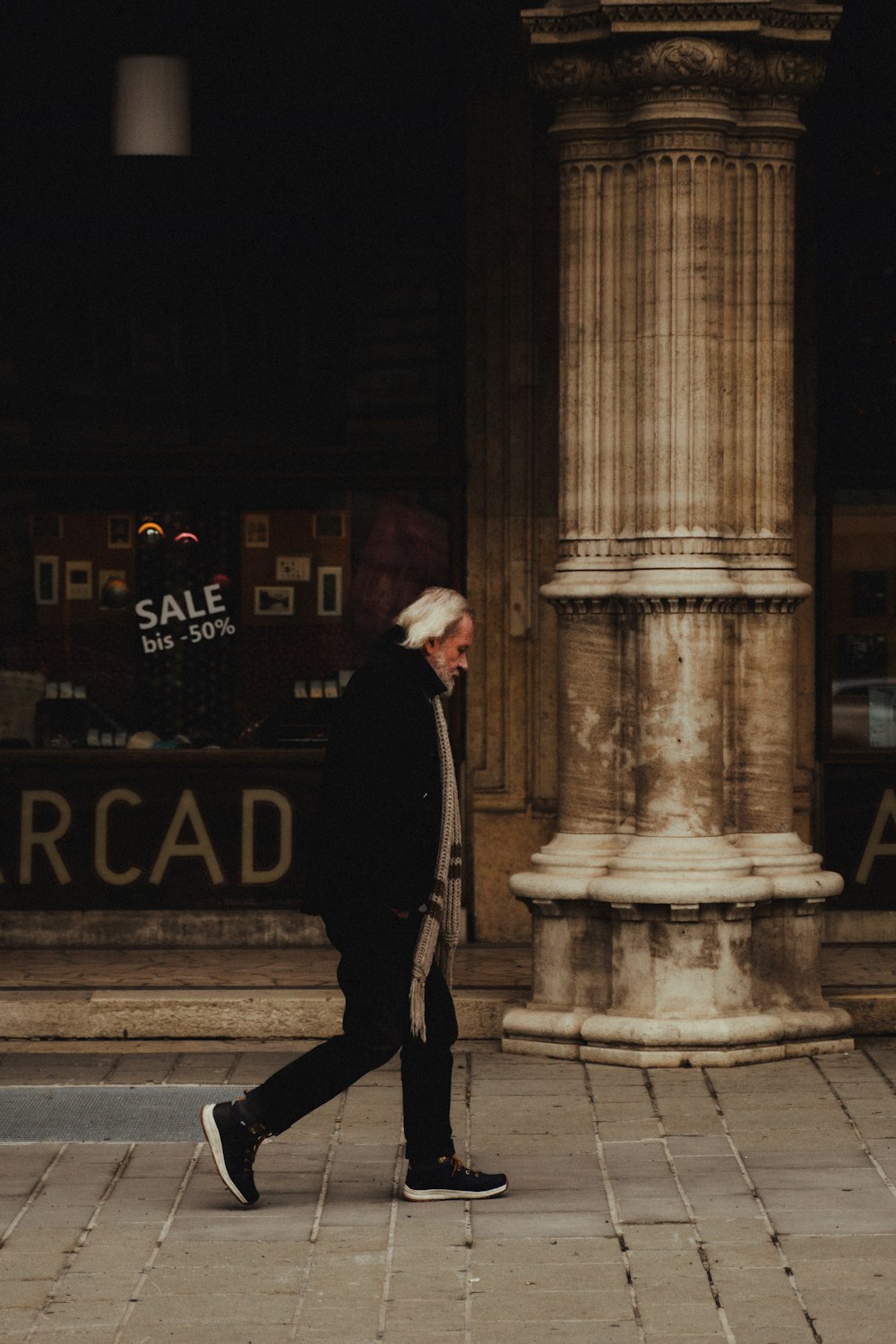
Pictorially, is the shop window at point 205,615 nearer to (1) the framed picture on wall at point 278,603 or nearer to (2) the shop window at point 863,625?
(1) the framed picture on wall at point 278,603

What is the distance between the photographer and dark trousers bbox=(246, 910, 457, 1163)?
634 cm

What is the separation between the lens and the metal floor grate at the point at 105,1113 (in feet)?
24.0

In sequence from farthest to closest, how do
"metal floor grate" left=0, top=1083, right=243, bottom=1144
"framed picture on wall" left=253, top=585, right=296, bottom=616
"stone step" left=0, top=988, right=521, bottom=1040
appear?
"framed picture on wall" left=253, top=585, right=296, bottom=616 → "stone step" left=0, top=988, right=521, bottom=1040 → "metal floor grate" left=0, top=1083, right=243, bottom=1144

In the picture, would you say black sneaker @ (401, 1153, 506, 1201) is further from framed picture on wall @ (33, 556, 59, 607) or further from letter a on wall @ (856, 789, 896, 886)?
framed picture on wall @ (33, 556, 59, 607)

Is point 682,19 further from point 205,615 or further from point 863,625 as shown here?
point 205,615

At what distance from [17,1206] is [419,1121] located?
1211 mm

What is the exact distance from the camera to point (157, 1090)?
8062 mm

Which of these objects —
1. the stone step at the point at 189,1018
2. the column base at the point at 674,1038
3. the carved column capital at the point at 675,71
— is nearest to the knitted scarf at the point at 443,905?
the column base at the point at 674,1038

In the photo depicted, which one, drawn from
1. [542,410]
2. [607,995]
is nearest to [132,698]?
[542,410]

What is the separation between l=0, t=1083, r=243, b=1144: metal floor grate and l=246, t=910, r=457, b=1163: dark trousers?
994 mm

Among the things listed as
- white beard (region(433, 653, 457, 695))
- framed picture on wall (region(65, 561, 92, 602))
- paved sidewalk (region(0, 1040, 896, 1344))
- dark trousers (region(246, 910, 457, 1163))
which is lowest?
paved sidewalk (region(0, 1040, 896, 1344))

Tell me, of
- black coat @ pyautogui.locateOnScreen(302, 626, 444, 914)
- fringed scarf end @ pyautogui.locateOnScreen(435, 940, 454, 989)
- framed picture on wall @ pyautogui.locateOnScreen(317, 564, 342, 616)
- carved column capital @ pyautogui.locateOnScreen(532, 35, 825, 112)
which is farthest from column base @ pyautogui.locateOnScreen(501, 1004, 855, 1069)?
carved column capital @ pyautogui.locateOnScreen(532, 35, 825, 112)

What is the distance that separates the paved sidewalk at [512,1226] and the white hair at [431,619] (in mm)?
1691

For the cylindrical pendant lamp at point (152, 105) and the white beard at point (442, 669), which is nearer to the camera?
the white beard at point (442, 669)
